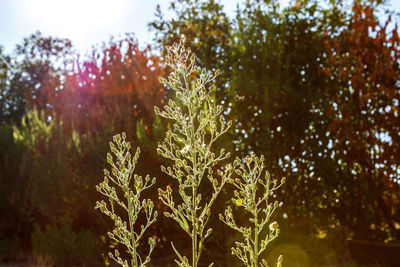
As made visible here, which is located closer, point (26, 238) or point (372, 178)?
point (372, 178)

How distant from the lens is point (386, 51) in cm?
586

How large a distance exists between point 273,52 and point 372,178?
2.34 m

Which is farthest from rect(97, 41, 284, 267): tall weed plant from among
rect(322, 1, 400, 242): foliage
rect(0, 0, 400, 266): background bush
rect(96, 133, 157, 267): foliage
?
rect(322, 1, 400, 242): foliage

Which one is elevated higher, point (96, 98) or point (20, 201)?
point (96, 98)

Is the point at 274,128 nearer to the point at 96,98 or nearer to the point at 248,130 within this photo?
the point at 248,130

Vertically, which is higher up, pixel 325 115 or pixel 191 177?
pixel 325 115

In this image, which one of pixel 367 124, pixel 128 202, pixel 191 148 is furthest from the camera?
pixel 367 124

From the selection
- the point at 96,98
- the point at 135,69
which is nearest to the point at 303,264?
the point at 135,69

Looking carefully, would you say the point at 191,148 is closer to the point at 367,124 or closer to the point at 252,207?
the point at 252,207

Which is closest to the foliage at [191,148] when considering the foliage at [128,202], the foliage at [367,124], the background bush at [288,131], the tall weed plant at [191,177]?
the tall weed plant at [191,177]

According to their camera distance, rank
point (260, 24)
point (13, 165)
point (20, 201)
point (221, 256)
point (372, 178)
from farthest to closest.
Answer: point (13, 165) → point (20, 201) → point (260, 24) → point (372, 178) → point (221, 256)

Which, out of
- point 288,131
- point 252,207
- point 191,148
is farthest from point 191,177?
point 288,131

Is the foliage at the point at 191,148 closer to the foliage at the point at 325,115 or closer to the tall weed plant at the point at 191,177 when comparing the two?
the tall weed plant at the point at 191,177

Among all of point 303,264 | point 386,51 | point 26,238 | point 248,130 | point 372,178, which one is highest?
point 386,51
